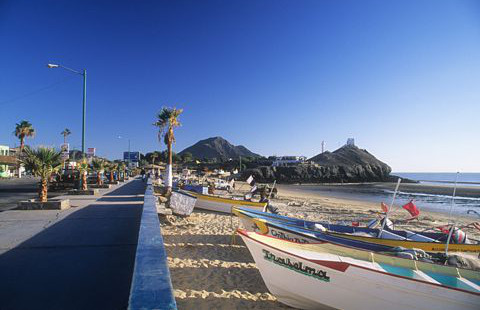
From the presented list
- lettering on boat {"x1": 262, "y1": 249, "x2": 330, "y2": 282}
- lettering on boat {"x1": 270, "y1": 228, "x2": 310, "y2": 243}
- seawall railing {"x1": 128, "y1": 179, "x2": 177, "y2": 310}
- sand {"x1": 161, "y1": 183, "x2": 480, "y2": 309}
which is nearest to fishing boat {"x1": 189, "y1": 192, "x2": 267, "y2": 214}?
sand {"x1": 161, "y1": 183, "x2": 480, "y2": 309}

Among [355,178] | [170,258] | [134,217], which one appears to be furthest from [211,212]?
[355,178]

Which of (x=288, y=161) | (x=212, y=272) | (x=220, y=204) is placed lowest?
(x=212, y=272)

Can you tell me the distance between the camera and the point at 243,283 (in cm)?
666

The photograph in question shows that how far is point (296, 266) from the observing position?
210 inches

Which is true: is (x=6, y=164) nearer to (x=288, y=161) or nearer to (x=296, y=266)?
(x=296, y=266)

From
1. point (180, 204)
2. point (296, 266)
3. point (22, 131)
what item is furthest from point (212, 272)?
point (22, 131)

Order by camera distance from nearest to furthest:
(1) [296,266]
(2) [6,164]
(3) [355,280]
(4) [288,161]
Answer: (3) [355,280]
(1) [296,266]
(2) [6,164]
(4) [288,161]

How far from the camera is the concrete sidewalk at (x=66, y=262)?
12.8 feet

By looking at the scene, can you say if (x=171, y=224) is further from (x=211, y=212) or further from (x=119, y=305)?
(x=119, y=305)

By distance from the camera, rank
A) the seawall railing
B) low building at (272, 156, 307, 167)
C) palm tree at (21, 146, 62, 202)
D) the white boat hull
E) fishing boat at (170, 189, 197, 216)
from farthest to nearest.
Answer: low building at (272, 156, 307, 167) → the white boat hull → fishing boat at (170, 189, 197, 216) → palm tree at (21, 146, 62, 202) → the seawall railing

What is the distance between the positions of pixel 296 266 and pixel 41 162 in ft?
35.9

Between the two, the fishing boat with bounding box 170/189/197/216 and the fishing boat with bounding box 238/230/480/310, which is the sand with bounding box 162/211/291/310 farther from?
the fishing boat with bounding box 170/189/197/216

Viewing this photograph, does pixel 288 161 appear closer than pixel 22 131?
No

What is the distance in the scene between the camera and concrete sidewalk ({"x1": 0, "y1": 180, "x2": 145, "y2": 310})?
3.89 meters
